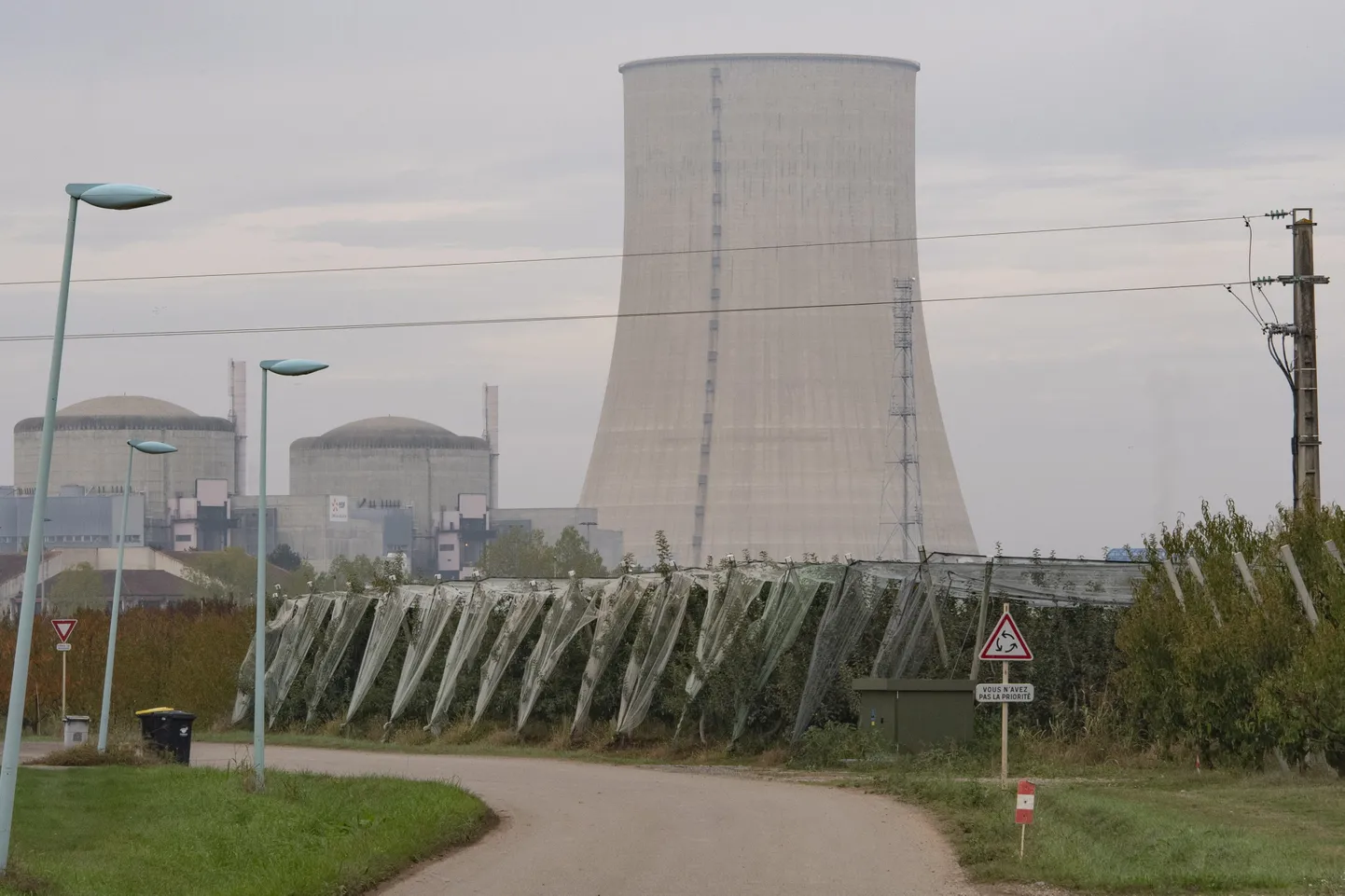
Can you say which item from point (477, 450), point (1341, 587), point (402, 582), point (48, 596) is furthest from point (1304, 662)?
point (477, 450)

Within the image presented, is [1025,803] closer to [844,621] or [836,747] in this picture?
[836,747]

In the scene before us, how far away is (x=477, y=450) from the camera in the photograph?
354 ft

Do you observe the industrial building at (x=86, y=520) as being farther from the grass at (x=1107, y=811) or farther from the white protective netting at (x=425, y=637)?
the grass at (x=1107, y=811)

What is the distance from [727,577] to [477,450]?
8351 centimetres

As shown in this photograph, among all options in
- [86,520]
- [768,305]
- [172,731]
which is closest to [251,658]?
[172,731]

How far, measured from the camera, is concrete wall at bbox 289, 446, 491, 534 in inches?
4092

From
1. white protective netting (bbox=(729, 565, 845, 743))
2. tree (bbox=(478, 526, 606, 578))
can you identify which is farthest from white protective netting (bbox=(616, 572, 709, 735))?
tree (bbox=(478, 526, 606, 578))

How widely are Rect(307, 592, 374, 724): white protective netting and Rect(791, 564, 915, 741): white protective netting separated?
35.6 ft

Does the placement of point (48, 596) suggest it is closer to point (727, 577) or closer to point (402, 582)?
point (402, 582)

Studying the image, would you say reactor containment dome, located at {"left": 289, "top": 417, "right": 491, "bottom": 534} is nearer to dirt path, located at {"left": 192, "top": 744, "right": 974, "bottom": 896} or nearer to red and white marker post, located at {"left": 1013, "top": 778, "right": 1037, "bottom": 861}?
dirt path, located at {"left": 192, "top": 744, "right": 974, "bottom": 896}

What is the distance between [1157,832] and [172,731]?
12.9m

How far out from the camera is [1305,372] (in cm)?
2227


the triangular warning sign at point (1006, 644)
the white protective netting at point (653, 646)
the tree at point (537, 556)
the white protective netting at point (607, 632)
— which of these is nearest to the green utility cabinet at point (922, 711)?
the white protective netting at point (653, 646)

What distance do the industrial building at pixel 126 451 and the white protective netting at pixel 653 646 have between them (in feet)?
250
